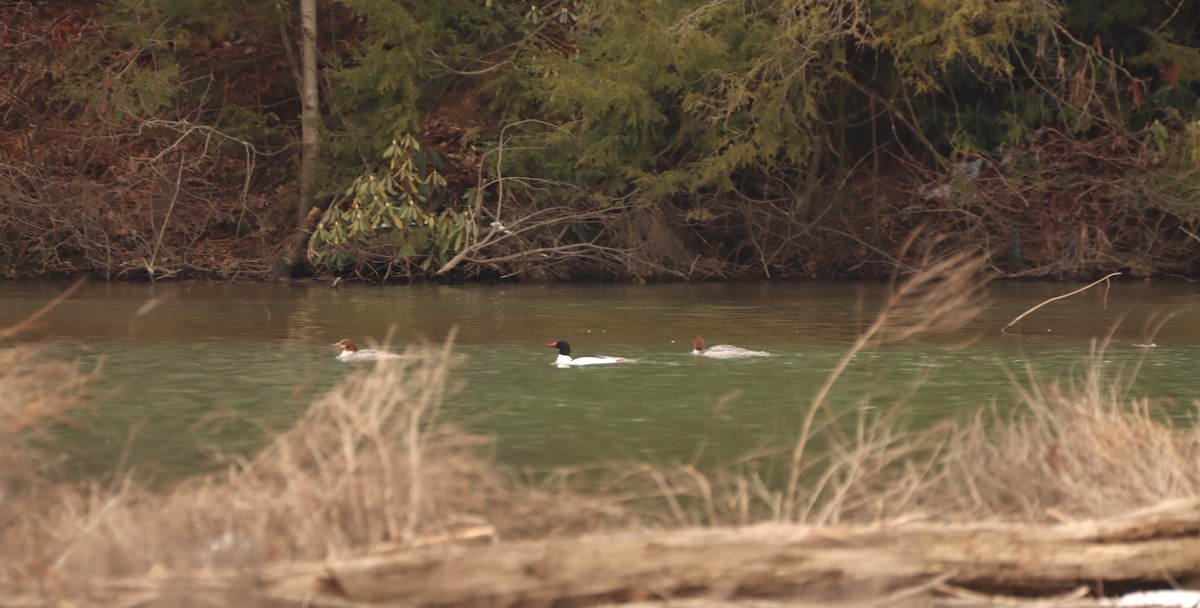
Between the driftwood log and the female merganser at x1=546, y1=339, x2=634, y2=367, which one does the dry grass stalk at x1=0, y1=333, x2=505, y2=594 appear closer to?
the driftwood log

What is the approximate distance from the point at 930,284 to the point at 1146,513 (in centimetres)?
1787

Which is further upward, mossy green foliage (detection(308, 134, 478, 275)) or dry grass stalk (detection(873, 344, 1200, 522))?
mossy green foliage (detection(308, 134, 478, 275))

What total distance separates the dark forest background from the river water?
1689 millimetres

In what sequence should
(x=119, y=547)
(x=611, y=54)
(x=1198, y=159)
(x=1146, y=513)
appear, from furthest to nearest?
(x=611, y=54) < (x=1198, y=159) < (x=1146, y=513) < (x=119, y=547)

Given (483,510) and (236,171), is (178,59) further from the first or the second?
(483,510)

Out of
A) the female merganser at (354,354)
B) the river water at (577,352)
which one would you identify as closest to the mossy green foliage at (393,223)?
the river water at (577,352)

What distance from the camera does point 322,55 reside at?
28906mm

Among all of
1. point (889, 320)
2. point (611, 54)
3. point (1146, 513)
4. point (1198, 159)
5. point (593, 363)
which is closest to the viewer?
point (1146, 513)

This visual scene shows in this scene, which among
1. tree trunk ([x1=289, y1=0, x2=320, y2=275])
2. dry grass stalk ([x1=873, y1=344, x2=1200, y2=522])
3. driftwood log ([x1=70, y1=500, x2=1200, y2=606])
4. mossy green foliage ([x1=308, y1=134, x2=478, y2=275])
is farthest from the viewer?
tree trunk ([x1=289, y1=0, x2=320, y2=275])

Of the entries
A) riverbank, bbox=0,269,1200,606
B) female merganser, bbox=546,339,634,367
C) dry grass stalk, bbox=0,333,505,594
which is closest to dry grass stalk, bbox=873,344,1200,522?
riverbank, bbox=0,269,1200,606

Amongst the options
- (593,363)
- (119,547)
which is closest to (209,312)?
(593,363)

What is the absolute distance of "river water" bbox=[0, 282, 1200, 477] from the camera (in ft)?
34.9

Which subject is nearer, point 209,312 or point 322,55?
point 209,312

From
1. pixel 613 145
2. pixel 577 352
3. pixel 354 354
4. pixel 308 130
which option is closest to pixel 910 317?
pixel 577 352
